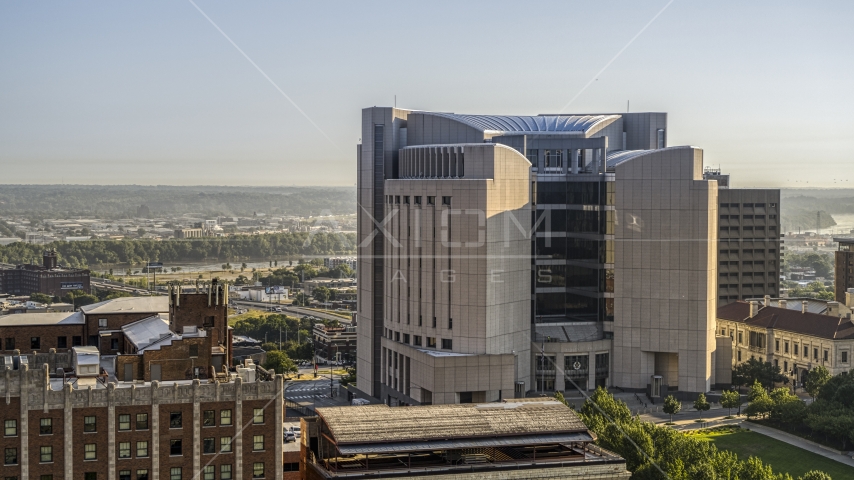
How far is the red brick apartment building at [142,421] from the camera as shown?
72250 mm

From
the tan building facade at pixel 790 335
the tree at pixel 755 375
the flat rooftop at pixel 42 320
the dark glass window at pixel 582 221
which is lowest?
the tree at pixel 755 375

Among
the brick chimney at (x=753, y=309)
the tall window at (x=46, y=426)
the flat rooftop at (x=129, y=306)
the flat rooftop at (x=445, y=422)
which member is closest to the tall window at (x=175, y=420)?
the tall window at (x=46, y=426)

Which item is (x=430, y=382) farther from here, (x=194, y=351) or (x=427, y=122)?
(x=194, y=351)

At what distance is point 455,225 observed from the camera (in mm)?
129000

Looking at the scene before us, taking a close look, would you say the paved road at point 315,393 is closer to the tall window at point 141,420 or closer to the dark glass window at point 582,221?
the dark glass window at point 582,221

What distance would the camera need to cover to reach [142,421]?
7431 centimetres

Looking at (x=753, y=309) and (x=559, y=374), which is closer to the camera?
(x=559, y=374)

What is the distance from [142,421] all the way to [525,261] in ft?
228

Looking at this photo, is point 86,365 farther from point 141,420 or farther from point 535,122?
point 535,122

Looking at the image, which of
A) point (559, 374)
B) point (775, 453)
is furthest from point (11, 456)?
point (775, 453)

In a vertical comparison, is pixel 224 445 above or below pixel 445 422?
below

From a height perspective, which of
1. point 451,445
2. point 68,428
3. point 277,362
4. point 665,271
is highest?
point 665,271

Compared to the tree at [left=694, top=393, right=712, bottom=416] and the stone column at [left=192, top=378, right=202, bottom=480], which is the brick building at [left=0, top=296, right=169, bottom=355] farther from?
the tree at [left=694, top=393, right=712, bottom=416]

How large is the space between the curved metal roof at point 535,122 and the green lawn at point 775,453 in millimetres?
44166
